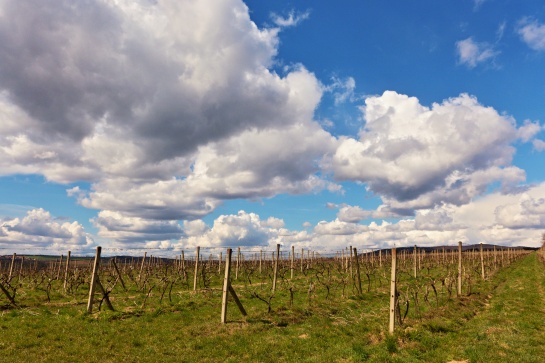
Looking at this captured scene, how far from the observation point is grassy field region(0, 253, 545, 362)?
1241 centimetres

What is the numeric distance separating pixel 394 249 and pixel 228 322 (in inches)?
340

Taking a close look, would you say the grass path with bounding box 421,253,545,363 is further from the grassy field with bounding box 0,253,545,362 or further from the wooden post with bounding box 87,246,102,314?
the wooden post with bounding box 87,246,102,314

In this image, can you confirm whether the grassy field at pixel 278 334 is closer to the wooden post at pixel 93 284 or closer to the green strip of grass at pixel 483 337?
the green strip of grass at pixel 483 337

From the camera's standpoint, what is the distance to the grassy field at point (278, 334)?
12406mm

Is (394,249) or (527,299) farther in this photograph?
(527,299)

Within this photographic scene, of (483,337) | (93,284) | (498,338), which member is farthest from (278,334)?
(93,284)

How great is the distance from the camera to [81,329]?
1579cm

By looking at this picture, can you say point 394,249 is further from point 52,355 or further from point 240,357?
point 52,355

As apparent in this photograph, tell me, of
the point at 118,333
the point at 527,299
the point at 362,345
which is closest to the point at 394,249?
the point at 362,345

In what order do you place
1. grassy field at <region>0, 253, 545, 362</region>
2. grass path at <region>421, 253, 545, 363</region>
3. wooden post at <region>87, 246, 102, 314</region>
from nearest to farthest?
grass path at <region>421, 253, 545, 363</region>
grassy field at <region>0, 253, 545, 362</region>
wooden post at <region>87, 246, 102, 314</region>

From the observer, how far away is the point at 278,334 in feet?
49.9

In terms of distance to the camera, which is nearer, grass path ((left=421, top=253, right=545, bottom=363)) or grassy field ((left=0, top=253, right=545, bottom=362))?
grass path ((left=421, top=253, right=545, bottom=363))

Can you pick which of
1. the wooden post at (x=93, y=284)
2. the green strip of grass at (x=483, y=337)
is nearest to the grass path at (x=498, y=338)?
the green strip of grass at (x=483, y=337)

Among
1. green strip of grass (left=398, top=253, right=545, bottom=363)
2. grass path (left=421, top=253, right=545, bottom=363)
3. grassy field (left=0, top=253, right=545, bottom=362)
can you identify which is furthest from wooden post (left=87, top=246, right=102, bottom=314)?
grass path (left=421, top=253, right=545, bottom=363)
